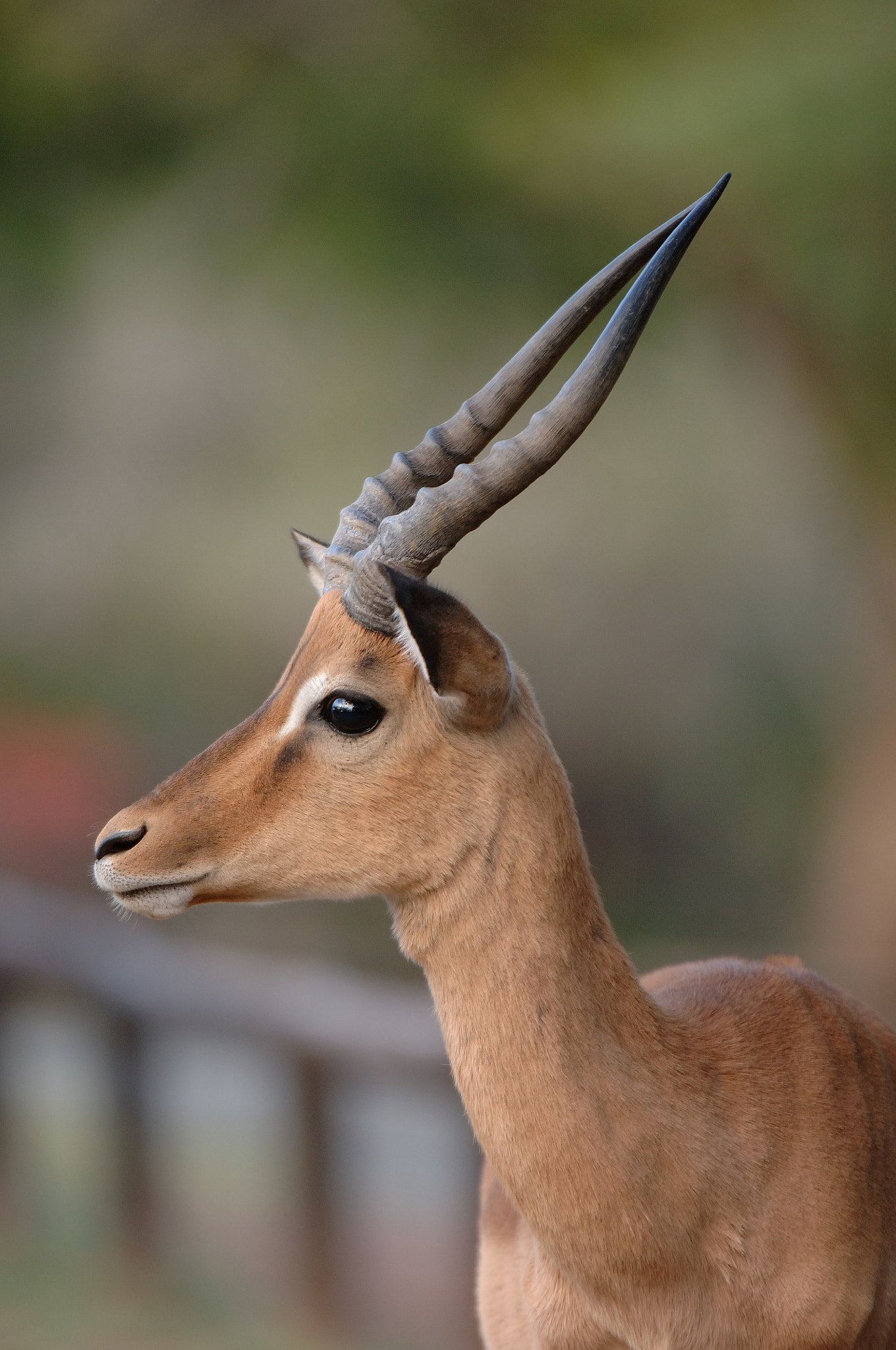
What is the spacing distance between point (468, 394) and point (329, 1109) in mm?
4911

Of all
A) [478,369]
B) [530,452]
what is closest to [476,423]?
[530,452]

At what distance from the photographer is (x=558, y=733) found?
31.0ft

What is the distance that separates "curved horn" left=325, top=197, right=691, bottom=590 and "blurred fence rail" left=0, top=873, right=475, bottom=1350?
3348 millimetres

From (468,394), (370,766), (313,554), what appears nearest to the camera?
(370,766)

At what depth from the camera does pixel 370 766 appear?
193cm

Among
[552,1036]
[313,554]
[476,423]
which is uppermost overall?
[476,423]

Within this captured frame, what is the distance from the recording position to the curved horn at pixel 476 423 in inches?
76.3

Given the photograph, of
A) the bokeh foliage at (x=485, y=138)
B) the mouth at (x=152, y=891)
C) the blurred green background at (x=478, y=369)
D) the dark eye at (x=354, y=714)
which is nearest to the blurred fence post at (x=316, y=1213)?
the blurred green background at (x=478, y=369)

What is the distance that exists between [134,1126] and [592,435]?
552 centimetres

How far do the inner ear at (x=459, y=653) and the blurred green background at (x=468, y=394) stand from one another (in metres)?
4.27

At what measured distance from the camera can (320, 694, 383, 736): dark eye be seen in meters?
1.94

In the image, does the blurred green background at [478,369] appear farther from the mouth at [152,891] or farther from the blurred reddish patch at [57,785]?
the mouth at [152,891]

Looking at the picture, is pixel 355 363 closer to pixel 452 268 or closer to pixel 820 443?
pixel 452 268

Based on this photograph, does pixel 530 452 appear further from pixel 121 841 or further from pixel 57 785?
pixel 57 785
